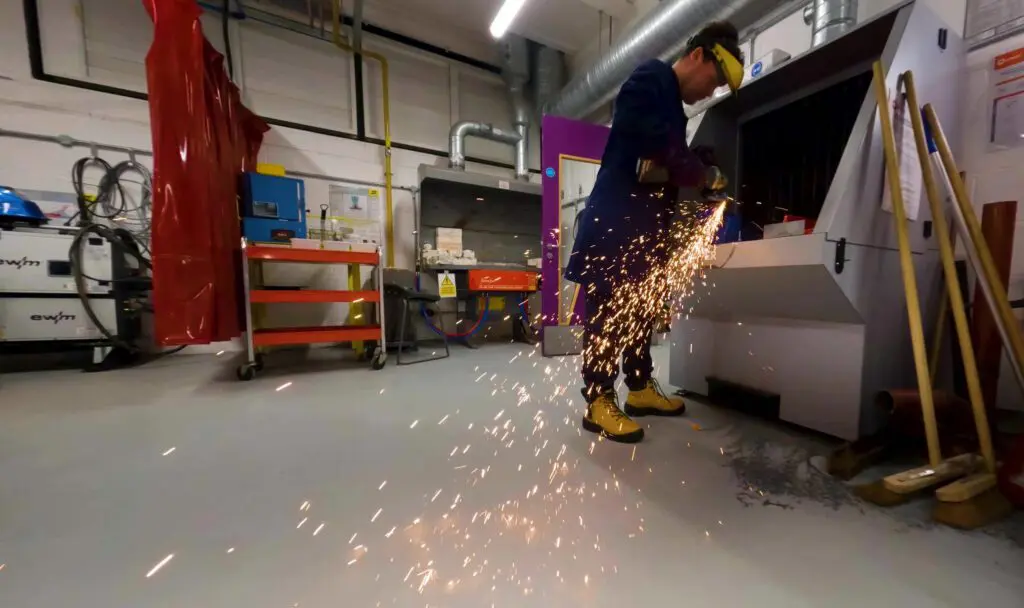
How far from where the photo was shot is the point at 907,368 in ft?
3.96

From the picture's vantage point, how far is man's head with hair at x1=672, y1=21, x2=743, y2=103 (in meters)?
1.16

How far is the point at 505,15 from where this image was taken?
276cm

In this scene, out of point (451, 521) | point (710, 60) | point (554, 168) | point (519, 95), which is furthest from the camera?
point (519, 95)

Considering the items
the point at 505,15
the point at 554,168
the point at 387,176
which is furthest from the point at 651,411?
the point at 387,176

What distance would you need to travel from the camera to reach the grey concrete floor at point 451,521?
61cm

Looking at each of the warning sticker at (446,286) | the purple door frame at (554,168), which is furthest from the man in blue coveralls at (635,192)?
the warning sticker at (446,286)

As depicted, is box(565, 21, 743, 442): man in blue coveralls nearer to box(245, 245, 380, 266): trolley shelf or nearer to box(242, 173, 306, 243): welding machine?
box(245, 245, 380, 266): trolley shelf

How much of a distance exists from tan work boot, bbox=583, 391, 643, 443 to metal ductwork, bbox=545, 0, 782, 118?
2315 mm

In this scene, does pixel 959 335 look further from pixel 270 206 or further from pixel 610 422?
pixel 270 206

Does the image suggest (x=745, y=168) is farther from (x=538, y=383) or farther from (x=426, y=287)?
(x=426, y=287)

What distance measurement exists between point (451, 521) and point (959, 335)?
1.32 meters

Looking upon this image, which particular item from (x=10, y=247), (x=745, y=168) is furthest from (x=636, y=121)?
(x=10, y=247)

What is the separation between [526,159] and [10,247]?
3852mm

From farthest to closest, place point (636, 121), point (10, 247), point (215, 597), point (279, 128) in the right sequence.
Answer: point (279, 128)
point (10, 247)
point (636, 121)
point (215, 597)
